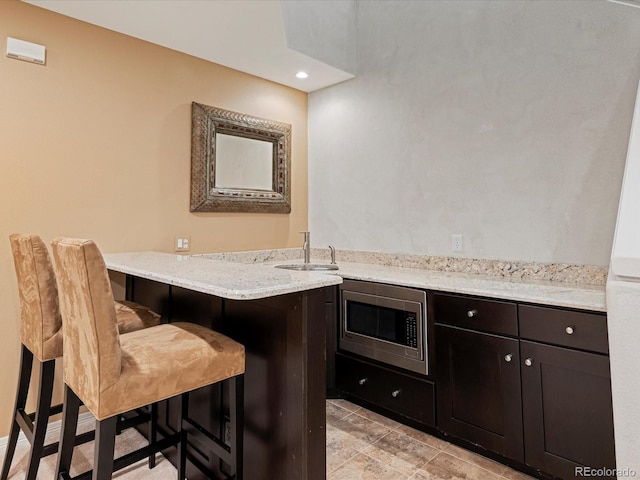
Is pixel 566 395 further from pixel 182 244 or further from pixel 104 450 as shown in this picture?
pixel 182 244

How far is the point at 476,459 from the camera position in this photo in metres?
2.02

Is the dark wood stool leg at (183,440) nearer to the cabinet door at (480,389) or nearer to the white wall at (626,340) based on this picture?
the cabinet door at (480,389)

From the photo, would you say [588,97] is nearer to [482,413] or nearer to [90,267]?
[482,413]

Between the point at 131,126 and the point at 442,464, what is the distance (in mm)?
2789

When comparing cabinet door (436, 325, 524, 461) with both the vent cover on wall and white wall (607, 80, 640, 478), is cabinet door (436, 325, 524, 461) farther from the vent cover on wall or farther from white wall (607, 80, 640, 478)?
the vent cover on wall

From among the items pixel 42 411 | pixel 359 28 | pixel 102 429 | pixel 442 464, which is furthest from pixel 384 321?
pixel 359 28

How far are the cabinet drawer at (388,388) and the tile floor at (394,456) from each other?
0.13m

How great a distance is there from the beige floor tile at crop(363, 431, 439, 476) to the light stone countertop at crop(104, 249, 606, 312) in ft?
2.93

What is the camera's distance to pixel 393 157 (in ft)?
9.82

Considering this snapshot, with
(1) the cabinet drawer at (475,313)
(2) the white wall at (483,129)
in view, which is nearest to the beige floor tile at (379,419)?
(1) the cabinet drawer at (475,313)

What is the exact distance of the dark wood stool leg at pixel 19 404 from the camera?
1855mm

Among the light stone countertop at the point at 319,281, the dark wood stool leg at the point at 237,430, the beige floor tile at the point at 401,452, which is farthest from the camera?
the beige floor tile at the point at 401,452

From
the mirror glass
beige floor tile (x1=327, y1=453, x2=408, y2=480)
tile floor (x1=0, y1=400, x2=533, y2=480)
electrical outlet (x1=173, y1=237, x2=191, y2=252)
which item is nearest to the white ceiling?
the mirror glass

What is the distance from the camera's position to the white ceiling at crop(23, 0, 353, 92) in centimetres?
223
